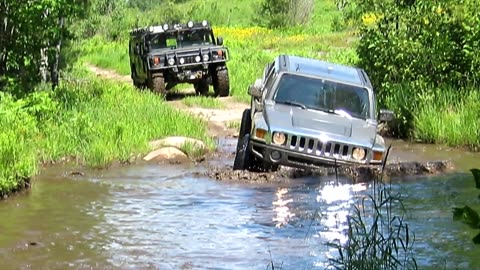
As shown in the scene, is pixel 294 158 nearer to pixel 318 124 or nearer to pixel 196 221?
pixel 318 124

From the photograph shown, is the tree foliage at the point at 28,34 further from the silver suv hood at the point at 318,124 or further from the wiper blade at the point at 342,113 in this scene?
the wiper blade at the point at 342,113

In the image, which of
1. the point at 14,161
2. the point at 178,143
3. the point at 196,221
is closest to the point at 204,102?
the point at 178,143

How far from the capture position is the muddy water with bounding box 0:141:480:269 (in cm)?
709

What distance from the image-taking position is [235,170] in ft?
36.5

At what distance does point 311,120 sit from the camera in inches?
412

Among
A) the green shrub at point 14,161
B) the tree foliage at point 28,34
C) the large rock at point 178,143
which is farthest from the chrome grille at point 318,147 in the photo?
the tree foliage at point 28,34

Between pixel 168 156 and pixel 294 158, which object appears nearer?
pixel 294 158

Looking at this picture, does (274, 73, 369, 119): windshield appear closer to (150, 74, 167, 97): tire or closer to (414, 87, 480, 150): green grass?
(414, 87, 480, 150): green grass

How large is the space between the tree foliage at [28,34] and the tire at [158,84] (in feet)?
14.7

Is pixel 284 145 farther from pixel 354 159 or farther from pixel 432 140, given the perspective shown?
pixel 432 140

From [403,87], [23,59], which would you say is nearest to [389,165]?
[403,87]

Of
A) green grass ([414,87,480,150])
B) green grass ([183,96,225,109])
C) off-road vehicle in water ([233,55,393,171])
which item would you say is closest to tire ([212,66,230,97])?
green grass ([183,96,225,109])

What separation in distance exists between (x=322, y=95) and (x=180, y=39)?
1146 cm

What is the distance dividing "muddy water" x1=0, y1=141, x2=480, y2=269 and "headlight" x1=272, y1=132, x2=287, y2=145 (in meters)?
0.55
